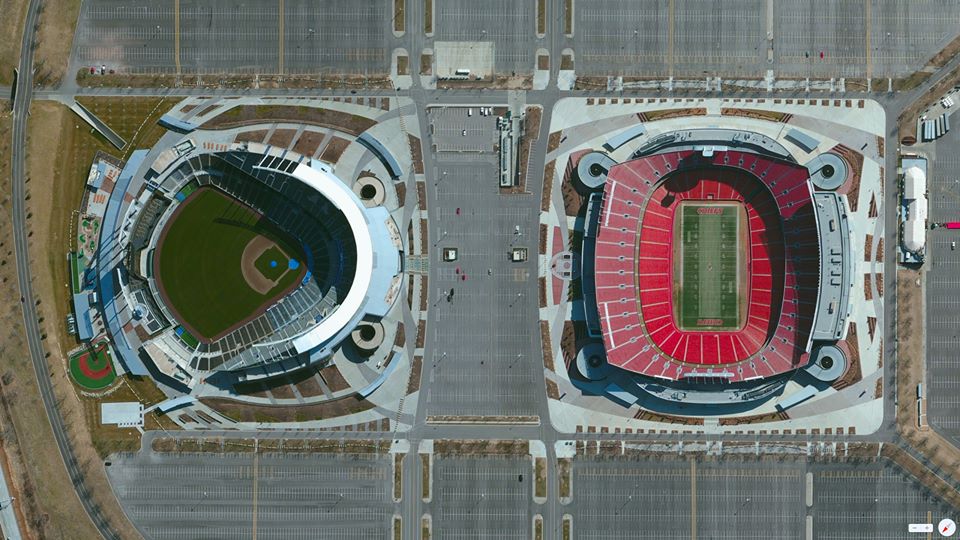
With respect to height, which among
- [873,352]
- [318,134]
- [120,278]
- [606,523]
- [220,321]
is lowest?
[606,523]

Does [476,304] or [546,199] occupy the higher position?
[546,199]

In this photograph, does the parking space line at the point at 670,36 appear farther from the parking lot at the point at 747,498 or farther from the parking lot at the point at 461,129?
the parking lot at the point at 747,498

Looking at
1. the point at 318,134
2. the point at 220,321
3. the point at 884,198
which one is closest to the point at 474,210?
the point at 318,134

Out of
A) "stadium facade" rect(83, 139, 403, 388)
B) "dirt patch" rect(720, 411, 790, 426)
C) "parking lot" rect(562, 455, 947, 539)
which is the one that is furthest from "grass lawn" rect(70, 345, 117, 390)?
"dirt patch" rect(720, 411, 790, 426)

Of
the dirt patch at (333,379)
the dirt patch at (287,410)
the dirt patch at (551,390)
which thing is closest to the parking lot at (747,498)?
the dirt patch at (551,390)

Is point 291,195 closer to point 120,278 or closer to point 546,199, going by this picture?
point 120,278

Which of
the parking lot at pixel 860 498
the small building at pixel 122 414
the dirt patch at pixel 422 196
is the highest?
the dirt patch at pixel 422 196

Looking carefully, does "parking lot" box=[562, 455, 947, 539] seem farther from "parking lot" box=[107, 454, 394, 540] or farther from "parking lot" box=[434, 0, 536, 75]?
"parking lot" box=[434, 0, 536, 75]
